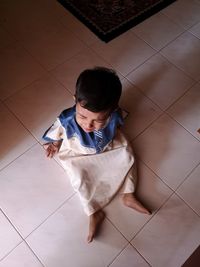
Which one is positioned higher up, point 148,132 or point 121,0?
point 121,0

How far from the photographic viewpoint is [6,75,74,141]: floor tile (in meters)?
1.18

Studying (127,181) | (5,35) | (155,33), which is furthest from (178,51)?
(5,35)

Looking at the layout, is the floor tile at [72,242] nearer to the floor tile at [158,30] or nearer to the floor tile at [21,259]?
the floor tile at [21,259]

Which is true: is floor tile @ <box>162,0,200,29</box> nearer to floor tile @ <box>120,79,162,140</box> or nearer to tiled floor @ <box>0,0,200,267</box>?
tiled floor @ <box>0,0,200,267</box>

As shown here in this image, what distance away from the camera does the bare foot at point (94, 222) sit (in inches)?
37.7

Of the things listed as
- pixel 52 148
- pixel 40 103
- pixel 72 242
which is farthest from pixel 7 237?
pixel 40 103

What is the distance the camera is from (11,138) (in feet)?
3.74

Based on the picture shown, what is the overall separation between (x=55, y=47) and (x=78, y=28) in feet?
0.58

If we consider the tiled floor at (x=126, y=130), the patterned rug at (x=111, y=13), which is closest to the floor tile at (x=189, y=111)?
the tiled floor at (x=126, y=130)

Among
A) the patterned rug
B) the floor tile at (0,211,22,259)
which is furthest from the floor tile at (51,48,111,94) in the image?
the floor tile at (0,211,22,259)

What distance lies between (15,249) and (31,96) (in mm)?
639

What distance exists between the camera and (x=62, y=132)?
103 cm

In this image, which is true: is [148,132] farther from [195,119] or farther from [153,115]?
[195,119]

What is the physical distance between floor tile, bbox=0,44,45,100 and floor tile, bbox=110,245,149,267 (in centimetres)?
82
